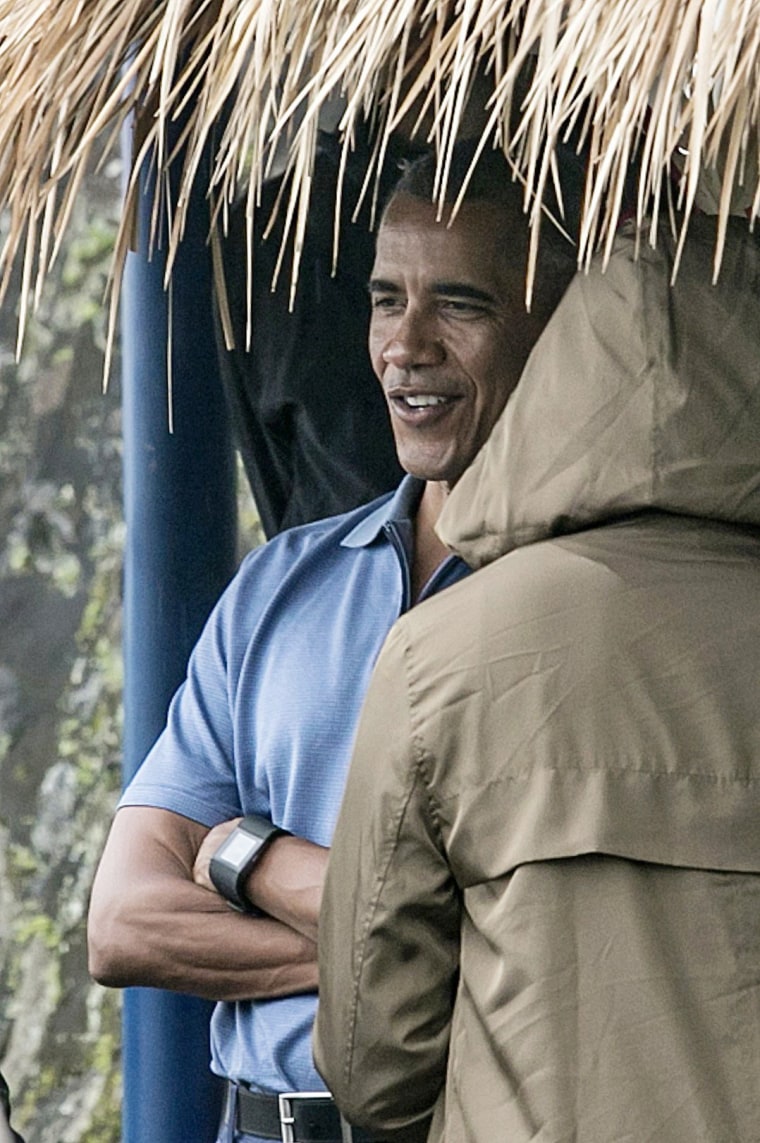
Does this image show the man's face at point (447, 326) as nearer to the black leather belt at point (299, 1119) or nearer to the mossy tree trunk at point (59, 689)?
the black leather belt at point (299, 1119)

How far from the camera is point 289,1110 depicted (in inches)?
88.7

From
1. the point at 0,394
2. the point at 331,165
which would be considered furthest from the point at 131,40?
the point at 0,394

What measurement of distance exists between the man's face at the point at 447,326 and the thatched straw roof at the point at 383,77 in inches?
8.3

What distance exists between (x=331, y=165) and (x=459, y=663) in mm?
1420

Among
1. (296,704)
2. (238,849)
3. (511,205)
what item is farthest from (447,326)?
(238,849)

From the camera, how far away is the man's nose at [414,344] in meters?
2.46

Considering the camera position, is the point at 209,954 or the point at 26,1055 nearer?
the point at 209,954

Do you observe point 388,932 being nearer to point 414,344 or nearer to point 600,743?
point 600,743

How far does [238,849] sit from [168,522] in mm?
727

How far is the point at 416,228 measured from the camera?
97.3 inches

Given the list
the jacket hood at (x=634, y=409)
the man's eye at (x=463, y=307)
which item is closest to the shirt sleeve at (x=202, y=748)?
the man's eye at (x=463, y=307)

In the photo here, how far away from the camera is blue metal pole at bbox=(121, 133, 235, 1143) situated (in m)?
2.77

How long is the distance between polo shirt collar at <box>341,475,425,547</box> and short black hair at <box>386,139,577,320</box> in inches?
Answer: 11.1

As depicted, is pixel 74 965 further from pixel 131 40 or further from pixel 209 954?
pixel 131 40
